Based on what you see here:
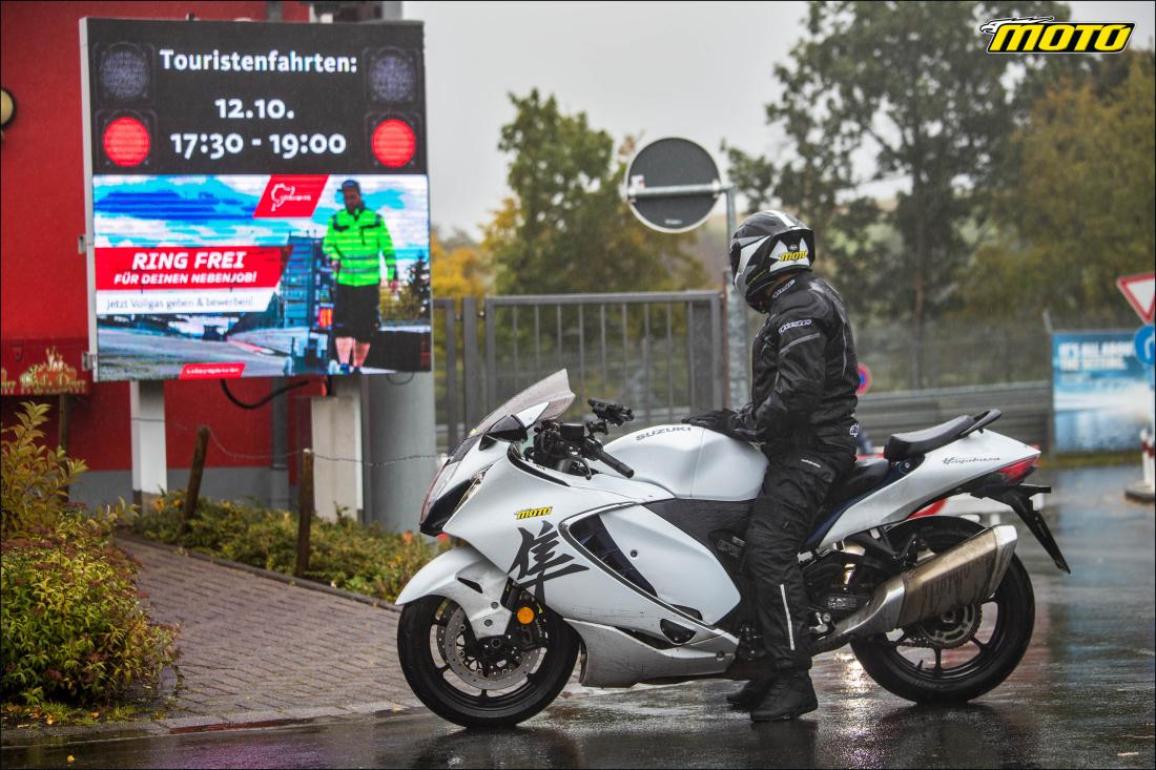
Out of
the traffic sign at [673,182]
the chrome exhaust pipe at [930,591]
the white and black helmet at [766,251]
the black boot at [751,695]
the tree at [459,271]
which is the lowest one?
the black boot at [751,695]

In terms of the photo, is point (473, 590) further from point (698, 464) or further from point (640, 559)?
point (698, 464)

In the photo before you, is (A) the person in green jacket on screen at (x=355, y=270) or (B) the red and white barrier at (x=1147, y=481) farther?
(B) the red and white barrier at (x=1147, y=481)

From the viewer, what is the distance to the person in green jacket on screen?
38.8 ft

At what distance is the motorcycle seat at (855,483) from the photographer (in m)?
6.89

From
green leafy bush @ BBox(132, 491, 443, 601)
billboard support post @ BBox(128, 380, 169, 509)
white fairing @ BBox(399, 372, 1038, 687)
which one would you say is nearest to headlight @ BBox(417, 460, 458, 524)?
white fairing @ BBox(399, 372, 1038, 687)

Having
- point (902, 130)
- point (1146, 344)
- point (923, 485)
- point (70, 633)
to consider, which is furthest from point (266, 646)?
point (902, 130)

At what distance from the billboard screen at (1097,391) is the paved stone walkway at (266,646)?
73.9 ft

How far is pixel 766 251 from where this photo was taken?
6934mm

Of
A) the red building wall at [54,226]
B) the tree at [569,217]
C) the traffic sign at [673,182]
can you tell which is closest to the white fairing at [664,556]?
the traffic sign at [673,182]

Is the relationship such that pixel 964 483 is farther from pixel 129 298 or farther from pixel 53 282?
pixel 53 282

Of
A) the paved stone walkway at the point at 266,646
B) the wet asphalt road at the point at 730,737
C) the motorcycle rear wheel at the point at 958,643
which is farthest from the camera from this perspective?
the paved stone walkway at the point at 266,646

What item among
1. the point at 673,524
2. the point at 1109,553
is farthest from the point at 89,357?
the point at 1109,553

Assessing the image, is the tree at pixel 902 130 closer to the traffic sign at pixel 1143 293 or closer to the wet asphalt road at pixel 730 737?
the traffic sign at pixel 1143 293

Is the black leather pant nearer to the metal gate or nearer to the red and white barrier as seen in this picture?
the metal gate
